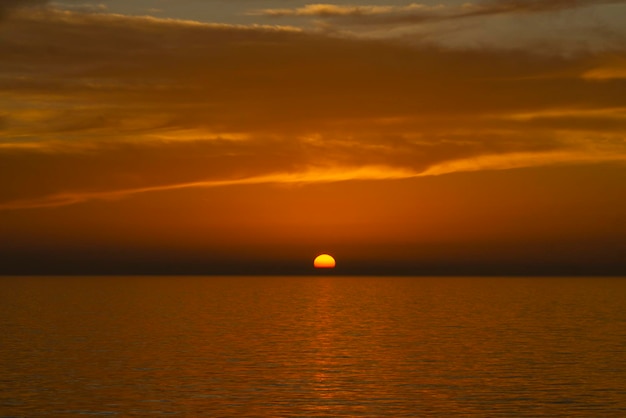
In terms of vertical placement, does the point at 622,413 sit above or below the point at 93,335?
above

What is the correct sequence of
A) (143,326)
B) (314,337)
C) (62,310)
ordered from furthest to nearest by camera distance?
(62,310), (143,326), (314,337)

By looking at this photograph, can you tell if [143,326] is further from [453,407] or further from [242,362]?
[453,407]

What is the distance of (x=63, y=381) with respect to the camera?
55.7m

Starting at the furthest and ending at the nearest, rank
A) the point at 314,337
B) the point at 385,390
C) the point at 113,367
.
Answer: the point at 314,337 → the point at 113,367 → the point at 385,390

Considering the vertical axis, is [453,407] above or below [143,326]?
above

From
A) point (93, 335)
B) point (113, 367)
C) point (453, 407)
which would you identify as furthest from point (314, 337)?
point (453, 407)

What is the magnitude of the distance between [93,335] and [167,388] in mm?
38875

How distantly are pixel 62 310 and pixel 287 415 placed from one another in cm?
10611

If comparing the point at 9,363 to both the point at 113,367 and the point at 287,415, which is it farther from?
the point at 287,415

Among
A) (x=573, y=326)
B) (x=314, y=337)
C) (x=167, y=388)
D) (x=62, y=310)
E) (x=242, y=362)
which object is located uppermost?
(x=167, y=388)

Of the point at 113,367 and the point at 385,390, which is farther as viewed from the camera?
the point at 113,367

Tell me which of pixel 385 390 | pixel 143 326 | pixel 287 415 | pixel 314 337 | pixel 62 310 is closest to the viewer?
pixel 287 415

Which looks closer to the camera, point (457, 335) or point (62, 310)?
point (457, 335)

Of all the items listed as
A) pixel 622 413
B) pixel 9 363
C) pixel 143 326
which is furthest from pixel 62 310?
pixel 622 413
